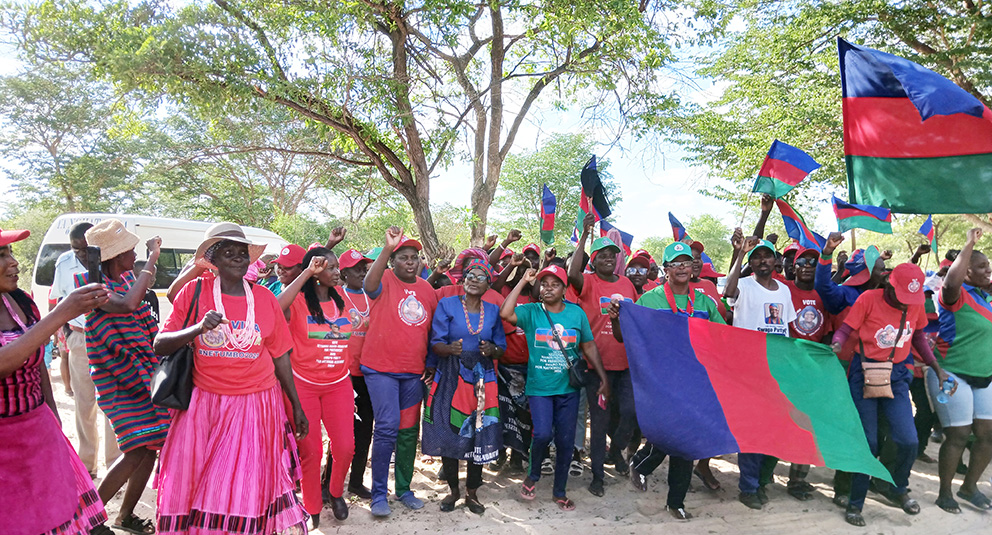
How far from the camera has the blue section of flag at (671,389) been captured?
446 cm

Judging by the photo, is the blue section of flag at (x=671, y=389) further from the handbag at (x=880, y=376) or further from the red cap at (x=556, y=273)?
the handbag at (x=880, y=376)

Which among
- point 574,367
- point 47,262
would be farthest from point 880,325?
point 47,262

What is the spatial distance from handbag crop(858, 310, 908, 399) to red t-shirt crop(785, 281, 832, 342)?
0.84 metres

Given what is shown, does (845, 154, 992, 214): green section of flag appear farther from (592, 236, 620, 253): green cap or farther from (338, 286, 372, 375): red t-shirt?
(338, 286, 372, 375): red t-shirt

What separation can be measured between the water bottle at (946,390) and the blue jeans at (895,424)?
0.40 metres

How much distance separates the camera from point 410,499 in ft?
16.1

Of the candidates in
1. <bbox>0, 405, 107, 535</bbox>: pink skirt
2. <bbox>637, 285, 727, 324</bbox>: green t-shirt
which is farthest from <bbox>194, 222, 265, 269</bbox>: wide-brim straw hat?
<bbox>637, 285, 727, 324</bbox>: green t-shirt

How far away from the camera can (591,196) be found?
6.45 m

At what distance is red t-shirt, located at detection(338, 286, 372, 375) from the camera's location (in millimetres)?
4992

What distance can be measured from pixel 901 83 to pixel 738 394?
9.33 feet

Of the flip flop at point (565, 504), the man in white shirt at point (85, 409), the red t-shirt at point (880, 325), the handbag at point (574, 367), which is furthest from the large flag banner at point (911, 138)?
the man in white shirt at point (85, 409)

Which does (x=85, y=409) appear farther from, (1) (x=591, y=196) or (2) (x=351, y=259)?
(1) (x=591, y=196)

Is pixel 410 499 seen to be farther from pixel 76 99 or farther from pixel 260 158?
pixel 76 99

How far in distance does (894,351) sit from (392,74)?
739 cm
